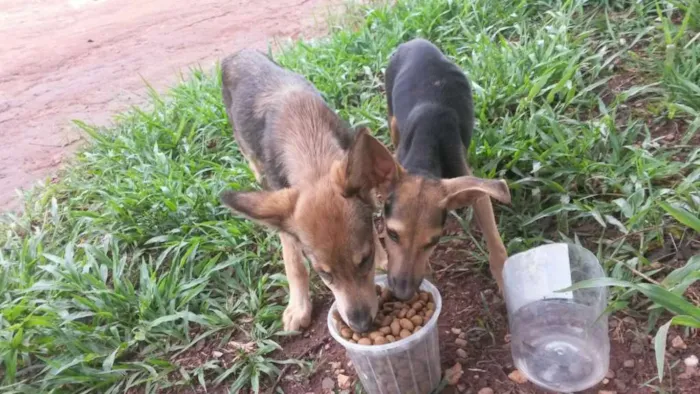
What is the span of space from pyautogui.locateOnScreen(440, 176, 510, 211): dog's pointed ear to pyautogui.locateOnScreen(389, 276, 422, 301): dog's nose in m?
0.50

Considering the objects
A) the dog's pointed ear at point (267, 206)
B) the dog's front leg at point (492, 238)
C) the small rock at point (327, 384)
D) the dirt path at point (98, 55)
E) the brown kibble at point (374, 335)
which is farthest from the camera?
the dirt path at point (98, 55)

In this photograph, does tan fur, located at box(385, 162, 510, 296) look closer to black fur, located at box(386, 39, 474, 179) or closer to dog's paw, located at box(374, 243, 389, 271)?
black fur, located at box(386, 39, 474, 179)

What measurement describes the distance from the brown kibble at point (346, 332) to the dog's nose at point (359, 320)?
0.06m

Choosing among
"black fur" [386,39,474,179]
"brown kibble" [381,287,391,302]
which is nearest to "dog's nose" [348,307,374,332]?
"brown kibble" [381,287,391,302]

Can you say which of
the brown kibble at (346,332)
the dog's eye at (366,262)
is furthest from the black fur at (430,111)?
the brown kibble at (346,332)

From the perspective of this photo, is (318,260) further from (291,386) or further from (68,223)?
(68,223)

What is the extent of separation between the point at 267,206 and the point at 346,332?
0.84 meters

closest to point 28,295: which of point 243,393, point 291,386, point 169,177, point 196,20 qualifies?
point 169,177

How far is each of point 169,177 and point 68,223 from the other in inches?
41.7

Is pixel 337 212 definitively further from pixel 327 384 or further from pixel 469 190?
pixel 327 384

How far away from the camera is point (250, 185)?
5.27 metres

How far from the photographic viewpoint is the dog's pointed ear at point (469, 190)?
3.17 metres

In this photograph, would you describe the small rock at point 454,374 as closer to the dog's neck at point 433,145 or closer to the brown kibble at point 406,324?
the brown kibble at point 406,324

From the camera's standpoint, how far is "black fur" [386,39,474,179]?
4113 mm
